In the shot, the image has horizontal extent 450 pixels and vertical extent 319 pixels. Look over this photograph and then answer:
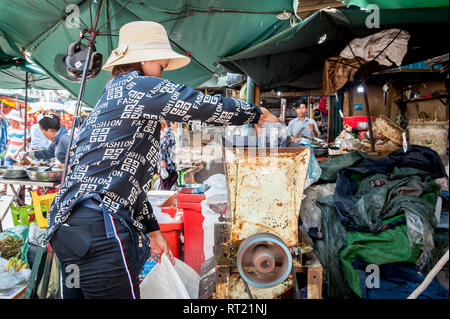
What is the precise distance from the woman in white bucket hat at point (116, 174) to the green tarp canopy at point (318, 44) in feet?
4.66

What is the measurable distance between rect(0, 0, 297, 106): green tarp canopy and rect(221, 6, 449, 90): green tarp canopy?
289mm

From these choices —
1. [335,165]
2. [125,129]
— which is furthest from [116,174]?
[335,165]

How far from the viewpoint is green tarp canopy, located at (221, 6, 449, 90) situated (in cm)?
205

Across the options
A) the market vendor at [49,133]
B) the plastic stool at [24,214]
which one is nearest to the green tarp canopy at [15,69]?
the market vendor at [49,133]

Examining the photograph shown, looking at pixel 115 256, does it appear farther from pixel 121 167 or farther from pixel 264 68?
pixel 264 68

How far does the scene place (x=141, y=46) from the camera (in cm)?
148

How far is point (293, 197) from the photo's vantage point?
1.50 m

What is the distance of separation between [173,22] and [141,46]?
6.16ft

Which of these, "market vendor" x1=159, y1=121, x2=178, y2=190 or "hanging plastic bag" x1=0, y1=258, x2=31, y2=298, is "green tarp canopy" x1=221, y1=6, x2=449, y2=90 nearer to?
"market vendor" x1=159, y1=121, x2=178, y2=190

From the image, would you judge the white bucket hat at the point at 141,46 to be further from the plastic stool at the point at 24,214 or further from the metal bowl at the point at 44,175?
the plastic stool at the point at 24,214

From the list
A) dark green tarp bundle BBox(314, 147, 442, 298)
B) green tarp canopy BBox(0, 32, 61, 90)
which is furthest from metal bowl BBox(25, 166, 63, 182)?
dark green tarp bundle BBox(314, 147, 442, 298)

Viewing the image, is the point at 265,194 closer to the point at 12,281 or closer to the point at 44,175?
the point at 12,281
